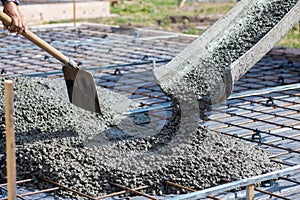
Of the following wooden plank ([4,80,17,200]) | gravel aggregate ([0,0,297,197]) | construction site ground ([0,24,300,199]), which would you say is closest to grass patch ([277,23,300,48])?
construction site ground ([0,24,300,199])

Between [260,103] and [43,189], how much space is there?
242cm

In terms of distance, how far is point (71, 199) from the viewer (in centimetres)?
347

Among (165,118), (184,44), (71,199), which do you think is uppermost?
(184,44)

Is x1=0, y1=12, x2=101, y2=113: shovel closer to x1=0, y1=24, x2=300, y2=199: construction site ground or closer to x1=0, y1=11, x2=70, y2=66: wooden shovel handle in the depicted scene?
x1=0, y1=11, x2=70, y2=66: wooden shovel handle

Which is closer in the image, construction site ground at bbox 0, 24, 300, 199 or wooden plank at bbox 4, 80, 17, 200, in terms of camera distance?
wooden plank at bbox 4, 80, 17, 200

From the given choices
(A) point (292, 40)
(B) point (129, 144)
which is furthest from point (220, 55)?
(A) point (292, 40)

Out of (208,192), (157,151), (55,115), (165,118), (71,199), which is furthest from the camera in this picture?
(165,118)

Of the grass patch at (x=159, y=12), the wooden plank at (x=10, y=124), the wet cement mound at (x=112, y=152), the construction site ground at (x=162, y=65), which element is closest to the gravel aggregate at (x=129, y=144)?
the wet cement mound at (x=112, y=152)

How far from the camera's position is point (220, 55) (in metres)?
4.80

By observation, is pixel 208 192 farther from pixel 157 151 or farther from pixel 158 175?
pixel 157 151

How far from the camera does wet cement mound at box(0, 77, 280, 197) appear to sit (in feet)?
11.8

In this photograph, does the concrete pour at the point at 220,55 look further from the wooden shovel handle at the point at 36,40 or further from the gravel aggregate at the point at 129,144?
the wooden shovel handle at the point at 36,40

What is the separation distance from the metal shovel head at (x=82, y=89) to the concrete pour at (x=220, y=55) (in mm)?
543

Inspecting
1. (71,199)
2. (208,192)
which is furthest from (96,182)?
(208,192)
